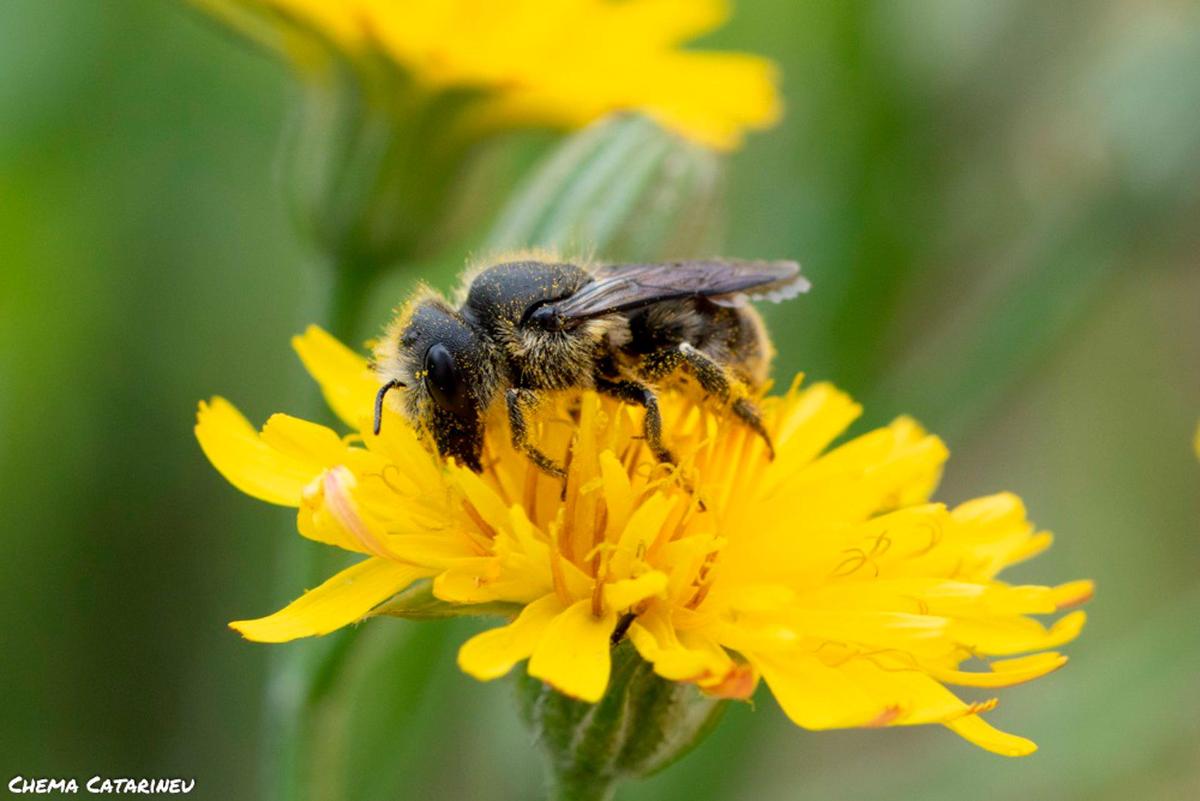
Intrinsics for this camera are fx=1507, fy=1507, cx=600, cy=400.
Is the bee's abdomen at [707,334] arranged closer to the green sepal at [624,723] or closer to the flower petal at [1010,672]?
the green sepal at [624,723]

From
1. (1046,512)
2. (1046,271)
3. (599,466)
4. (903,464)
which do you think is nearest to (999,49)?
(1046,271)

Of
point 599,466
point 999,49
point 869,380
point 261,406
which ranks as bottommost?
point 261,406

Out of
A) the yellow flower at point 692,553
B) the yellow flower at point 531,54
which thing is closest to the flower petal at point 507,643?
the yellow flower at point 692,553

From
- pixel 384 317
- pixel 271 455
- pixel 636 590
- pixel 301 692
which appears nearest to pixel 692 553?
pixel 636 590

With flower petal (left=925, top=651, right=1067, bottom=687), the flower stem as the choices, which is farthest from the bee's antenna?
flower petal (left=925, top=651, right=1067, bottom=687)

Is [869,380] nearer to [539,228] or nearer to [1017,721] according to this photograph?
[1017,721]

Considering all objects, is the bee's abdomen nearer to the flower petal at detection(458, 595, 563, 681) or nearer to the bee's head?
the bee's head
